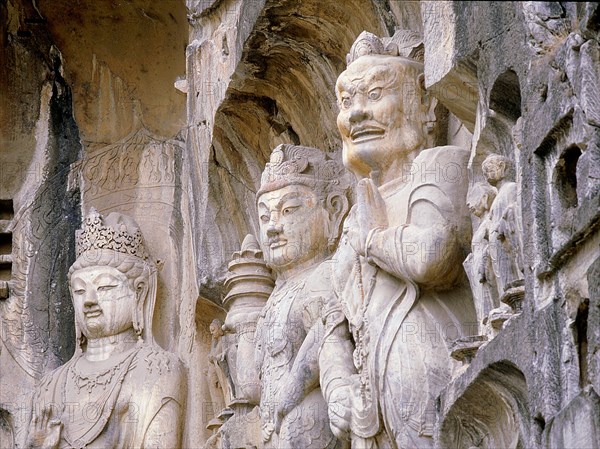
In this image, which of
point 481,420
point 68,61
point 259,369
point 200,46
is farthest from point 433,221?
point 68,61

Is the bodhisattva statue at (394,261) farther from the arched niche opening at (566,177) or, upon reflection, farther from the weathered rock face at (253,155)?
the arched niche opening at (566,177)

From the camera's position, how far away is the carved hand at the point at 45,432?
11.0 metres

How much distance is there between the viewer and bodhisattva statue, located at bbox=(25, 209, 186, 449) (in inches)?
433

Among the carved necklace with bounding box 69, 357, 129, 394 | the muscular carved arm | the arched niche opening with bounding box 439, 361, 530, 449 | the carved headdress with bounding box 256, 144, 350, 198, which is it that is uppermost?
the carved headdress with bounding box 256, 144, 350, 198

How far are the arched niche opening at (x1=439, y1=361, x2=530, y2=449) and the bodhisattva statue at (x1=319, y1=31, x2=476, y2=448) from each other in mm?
268

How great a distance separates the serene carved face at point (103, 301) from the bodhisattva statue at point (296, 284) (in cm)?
128

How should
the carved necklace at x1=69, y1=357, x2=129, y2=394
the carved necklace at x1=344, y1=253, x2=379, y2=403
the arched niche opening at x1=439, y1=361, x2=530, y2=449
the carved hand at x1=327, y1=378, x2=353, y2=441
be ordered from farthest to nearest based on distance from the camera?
the carved necklace at x1=69, y1=357, x2=129, y2=394 → the carved hand at x1=327, y1=378, x2=353, y2=441 → the carved necklace at x1=344, y1=253, x2=379, y2=403 → the arched niche opening at x1=439, y1=361, x2=530, y2=449

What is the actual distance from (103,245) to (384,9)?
2495 mm

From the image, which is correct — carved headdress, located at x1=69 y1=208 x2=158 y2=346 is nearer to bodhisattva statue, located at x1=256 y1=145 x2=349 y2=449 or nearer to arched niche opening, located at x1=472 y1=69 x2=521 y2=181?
bodhisattva statue, located at x1=256 y1=145 x2=349 y2=449

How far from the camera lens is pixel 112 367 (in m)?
11.2

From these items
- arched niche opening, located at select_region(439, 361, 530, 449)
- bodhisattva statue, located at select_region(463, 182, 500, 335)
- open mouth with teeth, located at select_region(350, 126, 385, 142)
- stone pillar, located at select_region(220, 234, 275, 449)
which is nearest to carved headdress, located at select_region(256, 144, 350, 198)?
stone pillar, located at select_region(220, 234, 275, 449)

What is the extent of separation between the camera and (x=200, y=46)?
11086 millimetres

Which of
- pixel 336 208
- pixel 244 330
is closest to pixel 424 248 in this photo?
pixel 336 208

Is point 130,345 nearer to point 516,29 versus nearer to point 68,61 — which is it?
point 68,61
